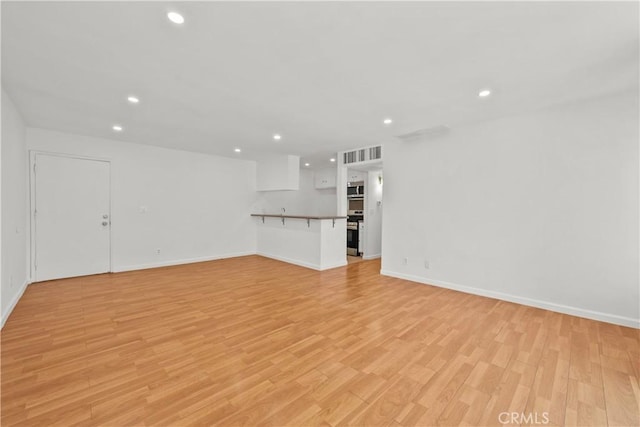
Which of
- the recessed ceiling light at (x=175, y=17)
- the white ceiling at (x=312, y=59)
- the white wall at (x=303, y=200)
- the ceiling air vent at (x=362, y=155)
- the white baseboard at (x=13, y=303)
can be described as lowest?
the white baseboard at (x=13, y=303)

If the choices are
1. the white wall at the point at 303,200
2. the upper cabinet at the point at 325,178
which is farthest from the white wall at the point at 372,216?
the upper cabinet at the point at 325,178

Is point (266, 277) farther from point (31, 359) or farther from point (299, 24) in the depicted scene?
point (299, 24)

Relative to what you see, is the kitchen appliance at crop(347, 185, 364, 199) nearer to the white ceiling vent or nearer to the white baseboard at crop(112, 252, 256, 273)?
the white ceiling vent

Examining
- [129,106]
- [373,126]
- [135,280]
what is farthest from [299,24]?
[135,280]

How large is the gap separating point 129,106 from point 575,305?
19.8ft

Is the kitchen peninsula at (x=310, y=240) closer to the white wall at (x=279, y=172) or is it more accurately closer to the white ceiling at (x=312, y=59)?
the white wall at (x=279, y=172)

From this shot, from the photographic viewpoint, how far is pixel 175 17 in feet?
5.57

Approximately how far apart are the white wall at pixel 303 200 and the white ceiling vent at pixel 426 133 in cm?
359

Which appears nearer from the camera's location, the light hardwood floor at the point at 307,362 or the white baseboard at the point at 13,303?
the light hardwood floor at the point at 307,362

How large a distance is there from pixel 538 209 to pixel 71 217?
7330 millimetres

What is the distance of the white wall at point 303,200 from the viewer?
7410mm

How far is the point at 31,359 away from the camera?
2139 millimetres

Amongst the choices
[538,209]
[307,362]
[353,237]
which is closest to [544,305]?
[538,209]

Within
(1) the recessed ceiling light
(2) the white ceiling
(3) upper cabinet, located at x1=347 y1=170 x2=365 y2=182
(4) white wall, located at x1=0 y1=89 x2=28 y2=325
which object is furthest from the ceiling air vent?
(4) white wall, located at x1=0 y1=89 x2=28 y2=325
